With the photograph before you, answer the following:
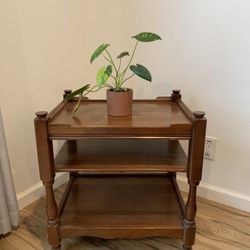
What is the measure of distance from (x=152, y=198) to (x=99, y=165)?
0.36 m

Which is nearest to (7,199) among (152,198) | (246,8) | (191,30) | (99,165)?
(99,165)

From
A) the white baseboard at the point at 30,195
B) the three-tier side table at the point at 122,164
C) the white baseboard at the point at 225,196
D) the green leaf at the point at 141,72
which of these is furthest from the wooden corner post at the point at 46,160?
the white baseboard at the point at 225,196

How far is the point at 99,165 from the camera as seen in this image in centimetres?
101

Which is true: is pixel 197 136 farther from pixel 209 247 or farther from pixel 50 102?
pixel 50 102

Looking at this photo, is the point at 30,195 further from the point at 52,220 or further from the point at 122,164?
the point at 122,164

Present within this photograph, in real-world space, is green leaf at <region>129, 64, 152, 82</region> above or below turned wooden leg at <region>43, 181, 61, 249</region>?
above

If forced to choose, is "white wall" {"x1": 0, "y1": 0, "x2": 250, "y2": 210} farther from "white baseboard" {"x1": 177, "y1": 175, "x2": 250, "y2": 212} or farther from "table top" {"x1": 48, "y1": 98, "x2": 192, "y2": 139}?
"table top" {"x1": 48, "y1": 98, "x2": 192, "y2": 139}

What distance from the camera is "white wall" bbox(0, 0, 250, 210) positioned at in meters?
1.28

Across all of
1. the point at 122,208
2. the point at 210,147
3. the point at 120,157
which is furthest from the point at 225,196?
the point at 120,157

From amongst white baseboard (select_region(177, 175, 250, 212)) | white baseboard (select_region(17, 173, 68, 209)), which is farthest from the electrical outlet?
white baseboard (select_region(17, 173, 68, 209))

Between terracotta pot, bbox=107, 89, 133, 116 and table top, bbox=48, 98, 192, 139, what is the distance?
26 millimetres

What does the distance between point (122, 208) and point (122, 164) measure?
0.26 m

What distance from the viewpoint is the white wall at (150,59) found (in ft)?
4.18

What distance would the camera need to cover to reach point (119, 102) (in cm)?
105
